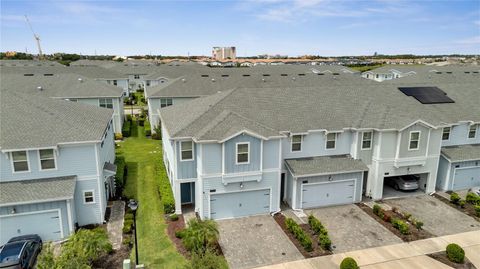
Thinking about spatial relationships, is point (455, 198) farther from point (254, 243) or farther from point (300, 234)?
point (254, 243)

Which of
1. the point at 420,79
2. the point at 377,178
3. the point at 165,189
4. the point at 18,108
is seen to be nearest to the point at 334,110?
the point at 377,178

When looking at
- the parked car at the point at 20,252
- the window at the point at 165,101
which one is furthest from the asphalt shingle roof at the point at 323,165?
the window at the point at 165,101

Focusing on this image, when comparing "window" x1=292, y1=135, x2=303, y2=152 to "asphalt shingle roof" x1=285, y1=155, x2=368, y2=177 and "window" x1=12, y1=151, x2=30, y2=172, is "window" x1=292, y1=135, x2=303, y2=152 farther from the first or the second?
"window" x1=12, y1=151, x2=30, y2=172

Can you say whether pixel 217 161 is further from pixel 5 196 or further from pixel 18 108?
pixel 18 108

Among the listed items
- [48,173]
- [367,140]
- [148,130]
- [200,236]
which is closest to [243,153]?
[200,236]

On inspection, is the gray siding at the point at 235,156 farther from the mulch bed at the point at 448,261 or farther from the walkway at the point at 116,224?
the mulch bed at the point at 448,261

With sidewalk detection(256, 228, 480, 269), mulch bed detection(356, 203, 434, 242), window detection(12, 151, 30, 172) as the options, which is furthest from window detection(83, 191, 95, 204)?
mulch bed detection(356, 203, 434, 242)
